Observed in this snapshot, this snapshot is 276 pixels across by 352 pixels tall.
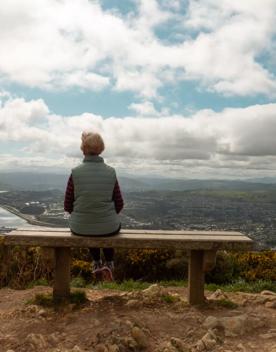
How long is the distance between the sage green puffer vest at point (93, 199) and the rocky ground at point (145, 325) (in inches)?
46.2

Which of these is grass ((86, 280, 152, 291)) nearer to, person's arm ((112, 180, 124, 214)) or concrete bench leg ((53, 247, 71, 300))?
concrete bench leg ((53, 247, 71, 300))

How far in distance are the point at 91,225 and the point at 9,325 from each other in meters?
1.74

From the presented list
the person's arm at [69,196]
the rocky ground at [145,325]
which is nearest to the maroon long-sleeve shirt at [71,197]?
the person's arm at [69,196]

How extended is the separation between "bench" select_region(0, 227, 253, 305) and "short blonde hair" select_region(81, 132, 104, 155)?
1.28 metres

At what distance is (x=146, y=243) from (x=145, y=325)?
1112 millimetres

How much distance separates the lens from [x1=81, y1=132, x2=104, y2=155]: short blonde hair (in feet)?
20.8

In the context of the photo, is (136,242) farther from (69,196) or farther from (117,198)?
(69,196)

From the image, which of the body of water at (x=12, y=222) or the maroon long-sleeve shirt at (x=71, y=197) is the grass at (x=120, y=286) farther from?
the body of water at (x=12, y=222)

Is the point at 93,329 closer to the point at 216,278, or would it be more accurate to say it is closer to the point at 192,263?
the point at 192,263

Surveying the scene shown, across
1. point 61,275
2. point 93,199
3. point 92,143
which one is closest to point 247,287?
point 61,275

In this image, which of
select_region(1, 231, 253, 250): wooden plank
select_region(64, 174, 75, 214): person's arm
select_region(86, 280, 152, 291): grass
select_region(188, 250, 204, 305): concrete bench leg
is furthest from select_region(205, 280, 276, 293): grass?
select_region(64, 174, 75, 214): person's arm

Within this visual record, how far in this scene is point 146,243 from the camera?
20.0ft

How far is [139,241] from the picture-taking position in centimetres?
609

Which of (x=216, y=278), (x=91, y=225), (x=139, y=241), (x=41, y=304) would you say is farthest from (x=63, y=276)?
(x=216, y=278)
